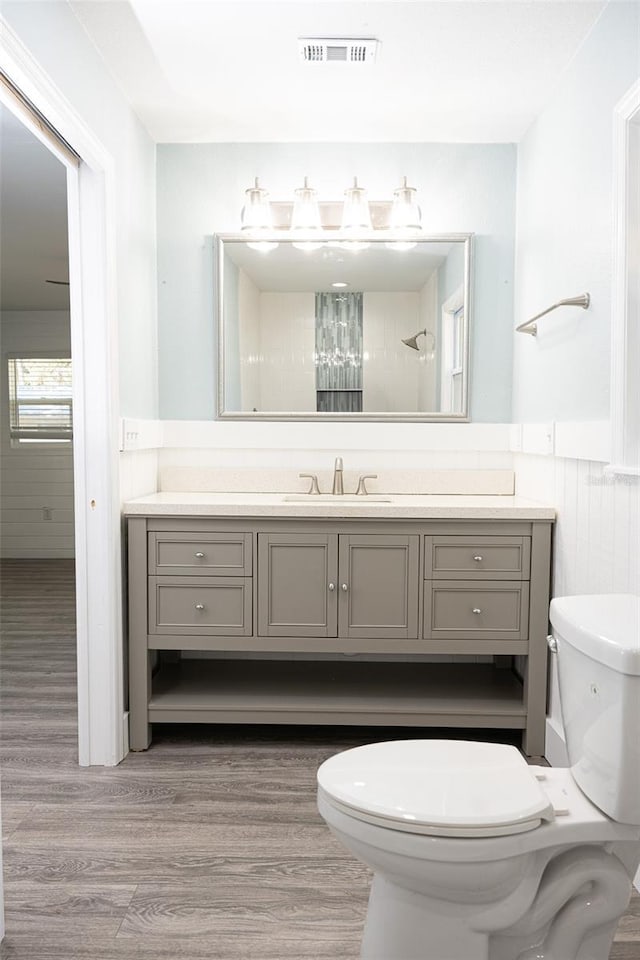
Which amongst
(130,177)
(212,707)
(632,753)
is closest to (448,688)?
(212,707)

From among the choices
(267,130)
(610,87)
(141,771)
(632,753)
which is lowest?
(141,771)

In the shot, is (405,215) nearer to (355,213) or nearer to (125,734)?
(355,213)

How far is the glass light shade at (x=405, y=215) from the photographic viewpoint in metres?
3.01

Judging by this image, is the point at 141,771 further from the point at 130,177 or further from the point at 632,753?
the point at 130,177

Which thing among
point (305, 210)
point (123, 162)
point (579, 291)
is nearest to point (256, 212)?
point (305, 210)

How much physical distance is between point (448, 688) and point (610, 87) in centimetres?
206

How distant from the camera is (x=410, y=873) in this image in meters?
1.35

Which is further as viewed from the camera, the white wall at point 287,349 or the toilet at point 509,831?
the white wall at point 287,349

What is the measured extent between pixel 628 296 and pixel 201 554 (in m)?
1.59

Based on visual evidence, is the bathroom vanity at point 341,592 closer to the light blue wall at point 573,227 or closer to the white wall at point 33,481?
the light blue wall at point 573,227

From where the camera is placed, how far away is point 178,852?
1988 millimetres

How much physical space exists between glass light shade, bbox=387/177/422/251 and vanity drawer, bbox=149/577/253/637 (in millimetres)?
1572

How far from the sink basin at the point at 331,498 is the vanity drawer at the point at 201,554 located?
0.31 meters

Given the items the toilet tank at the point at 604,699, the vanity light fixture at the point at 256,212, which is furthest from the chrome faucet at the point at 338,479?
the toilet tank at the point at 604,699
